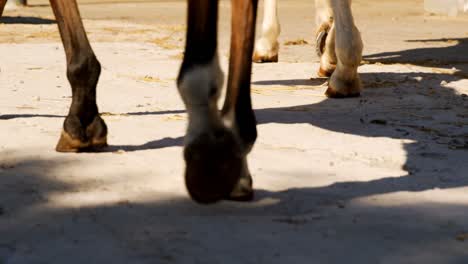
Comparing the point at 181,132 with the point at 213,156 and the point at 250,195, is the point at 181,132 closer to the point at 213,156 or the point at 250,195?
the point at 250,195

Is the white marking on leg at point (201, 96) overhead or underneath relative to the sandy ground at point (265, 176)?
overhead

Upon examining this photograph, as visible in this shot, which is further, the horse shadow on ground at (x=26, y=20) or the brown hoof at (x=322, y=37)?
the horse shadow on ground at (x=26, y=20)

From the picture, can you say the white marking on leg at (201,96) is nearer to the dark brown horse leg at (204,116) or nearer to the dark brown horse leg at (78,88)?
the dark brown horse leg at (204,116)

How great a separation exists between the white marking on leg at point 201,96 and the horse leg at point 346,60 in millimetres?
2573

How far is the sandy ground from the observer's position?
7.68ft

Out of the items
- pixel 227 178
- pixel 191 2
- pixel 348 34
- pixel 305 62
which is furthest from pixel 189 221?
pixel 305 62

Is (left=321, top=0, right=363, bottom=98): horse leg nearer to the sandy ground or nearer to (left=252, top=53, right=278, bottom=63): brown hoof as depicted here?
Answer: the sandy ground

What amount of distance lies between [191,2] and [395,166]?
112cm

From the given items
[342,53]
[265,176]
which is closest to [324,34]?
[342,53]

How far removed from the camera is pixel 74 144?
11.2 ft

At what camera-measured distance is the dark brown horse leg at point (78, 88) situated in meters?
3.44

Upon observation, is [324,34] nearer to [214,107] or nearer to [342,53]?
[342,53]

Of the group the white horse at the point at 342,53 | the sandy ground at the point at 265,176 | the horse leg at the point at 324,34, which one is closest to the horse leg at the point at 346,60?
the white horse at the point at 342,53

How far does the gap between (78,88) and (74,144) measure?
209mm
